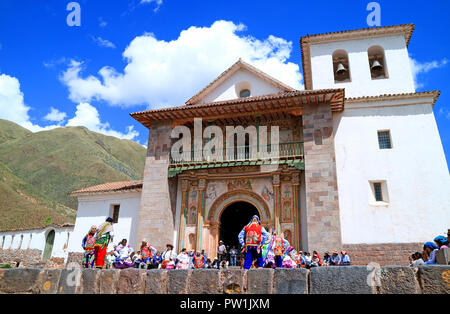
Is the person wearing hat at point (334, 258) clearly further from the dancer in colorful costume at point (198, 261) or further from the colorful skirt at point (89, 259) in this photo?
the colorful skirt at point (89, 259)

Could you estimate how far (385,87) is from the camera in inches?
635

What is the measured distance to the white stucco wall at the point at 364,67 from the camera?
16.1 meters

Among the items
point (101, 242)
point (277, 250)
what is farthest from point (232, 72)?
point (101, 242)

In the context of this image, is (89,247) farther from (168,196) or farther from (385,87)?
(385,87)

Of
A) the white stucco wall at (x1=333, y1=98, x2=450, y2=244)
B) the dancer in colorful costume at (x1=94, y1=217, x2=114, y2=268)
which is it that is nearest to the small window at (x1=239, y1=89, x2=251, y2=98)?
the white stucco wall at (x1=333, y1=98, x2=450, y2=244)

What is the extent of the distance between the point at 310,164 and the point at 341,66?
18.9ft

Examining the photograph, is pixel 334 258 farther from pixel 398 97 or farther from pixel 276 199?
pixel 398 97

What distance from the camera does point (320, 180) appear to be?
13664 mm

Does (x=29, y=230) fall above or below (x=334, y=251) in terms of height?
above

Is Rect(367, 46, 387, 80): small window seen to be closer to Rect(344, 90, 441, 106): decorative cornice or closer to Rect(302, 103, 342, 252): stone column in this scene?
Rect(344, 90, 441, 106): decorative cornice

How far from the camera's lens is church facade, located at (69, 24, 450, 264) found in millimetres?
13430

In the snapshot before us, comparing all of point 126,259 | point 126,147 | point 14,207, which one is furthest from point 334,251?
point 126,147

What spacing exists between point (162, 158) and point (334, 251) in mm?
8456

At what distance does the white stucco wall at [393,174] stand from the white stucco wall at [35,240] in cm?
1609
